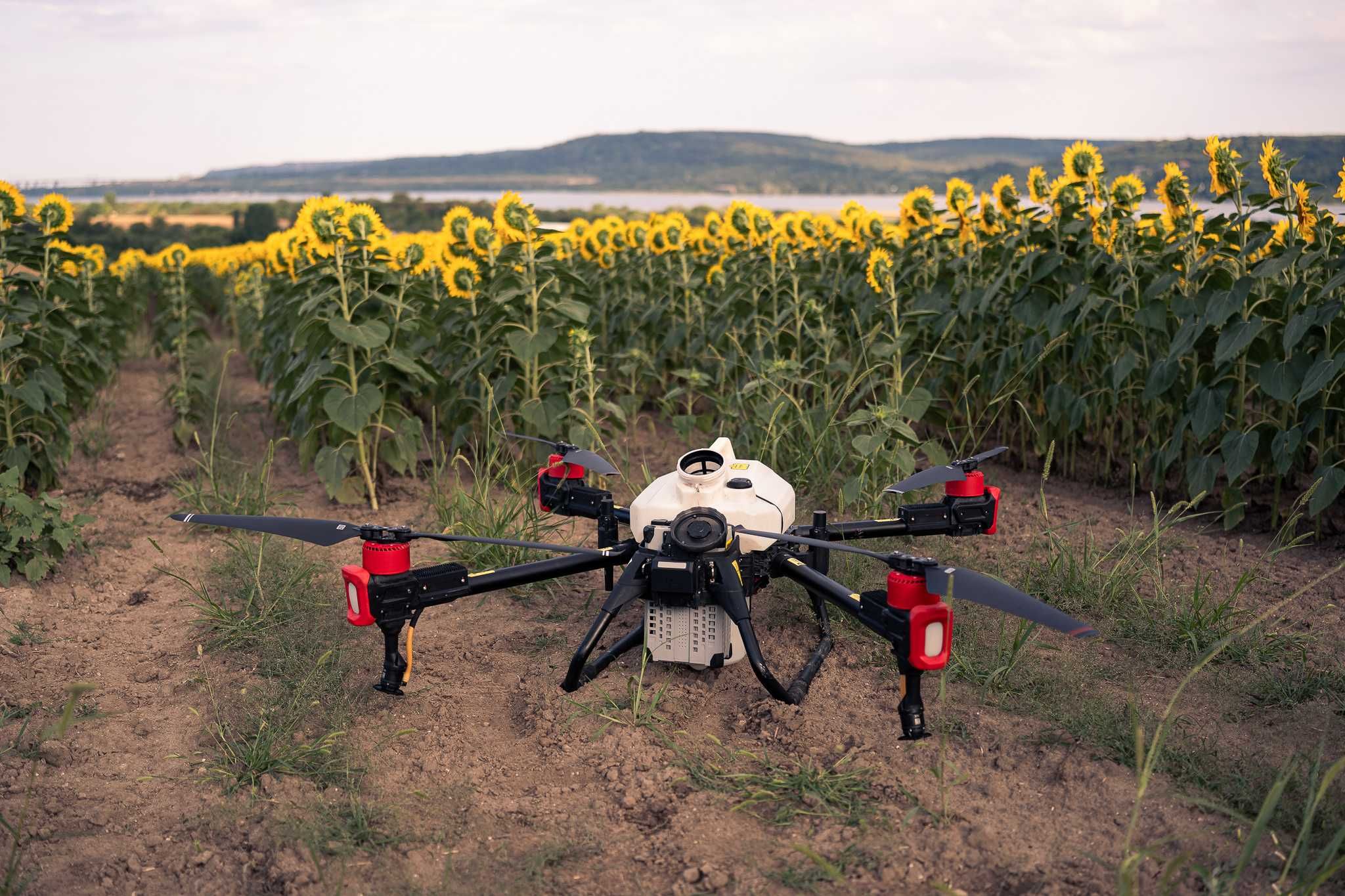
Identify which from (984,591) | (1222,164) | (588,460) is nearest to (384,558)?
(588,460)

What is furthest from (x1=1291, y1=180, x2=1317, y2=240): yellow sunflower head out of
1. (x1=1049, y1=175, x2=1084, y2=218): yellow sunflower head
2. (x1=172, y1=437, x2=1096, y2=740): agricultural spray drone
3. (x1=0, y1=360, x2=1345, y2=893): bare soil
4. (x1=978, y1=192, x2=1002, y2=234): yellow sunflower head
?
(x1=172, y1=437, x2=1096, y2=740): agricultural spray drone

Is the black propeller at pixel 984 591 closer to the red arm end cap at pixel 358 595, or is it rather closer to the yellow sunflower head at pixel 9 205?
the red arm end cap at pixel 358 595

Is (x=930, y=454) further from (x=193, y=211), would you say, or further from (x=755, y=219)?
(x=193, y=211)

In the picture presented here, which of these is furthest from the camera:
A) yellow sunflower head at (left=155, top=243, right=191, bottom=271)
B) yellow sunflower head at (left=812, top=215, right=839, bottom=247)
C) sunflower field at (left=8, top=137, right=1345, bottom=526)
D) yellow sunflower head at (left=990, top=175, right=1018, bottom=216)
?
yellow sunflower head at (left=155, top=243, right=191, bottom=271)

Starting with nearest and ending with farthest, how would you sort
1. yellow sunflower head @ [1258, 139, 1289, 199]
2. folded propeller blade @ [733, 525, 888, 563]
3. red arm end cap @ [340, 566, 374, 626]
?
folded propeller blade @ [733, 525, 888, 563] → red arm end cap @ [340, 566, 374, 626] → yellow sunflower head @ [1258, 139, 1289, 199]

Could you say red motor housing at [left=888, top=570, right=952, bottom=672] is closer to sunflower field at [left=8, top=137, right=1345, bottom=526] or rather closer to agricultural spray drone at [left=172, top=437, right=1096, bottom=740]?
agricultural spray drone at [left=172, top=437, right=1096, bottom=740]

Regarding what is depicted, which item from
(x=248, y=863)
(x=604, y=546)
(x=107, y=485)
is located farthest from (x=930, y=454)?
(x=107, y=485)

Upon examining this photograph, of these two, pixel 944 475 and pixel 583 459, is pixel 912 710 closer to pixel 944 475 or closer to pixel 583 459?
pixel 944 475
